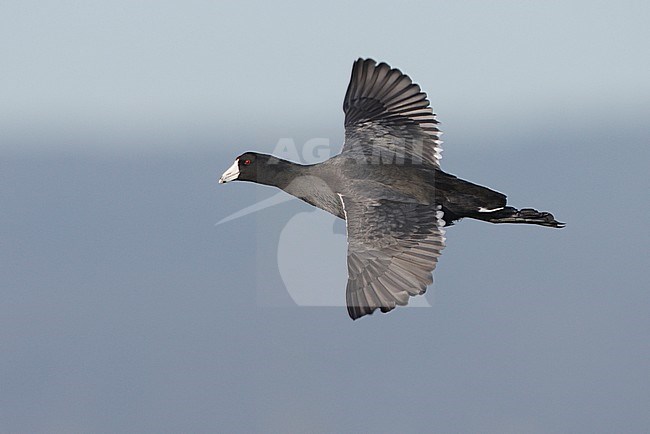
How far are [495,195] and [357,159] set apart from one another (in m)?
1.71

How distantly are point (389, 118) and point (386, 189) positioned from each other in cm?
152

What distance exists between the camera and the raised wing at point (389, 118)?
49.8ft

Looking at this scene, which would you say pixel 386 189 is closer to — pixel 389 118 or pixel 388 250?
pixel 388 250

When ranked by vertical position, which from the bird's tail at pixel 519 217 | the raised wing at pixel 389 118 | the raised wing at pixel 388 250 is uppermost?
the raised wing at pixel 389 118

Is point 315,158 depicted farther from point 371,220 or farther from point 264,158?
point 371,220

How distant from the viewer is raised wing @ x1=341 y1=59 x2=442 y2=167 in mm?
15164

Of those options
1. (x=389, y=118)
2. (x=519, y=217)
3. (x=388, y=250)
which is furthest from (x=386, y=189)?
(x=519, y=217)

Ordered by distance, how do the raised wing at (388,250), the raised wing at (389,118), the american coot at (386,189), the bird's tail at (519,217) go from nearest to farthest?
the raised wing at (388,250)
the american coot at (386,189)
the bird's tail at (519,217)
the raised wing at (389,118)

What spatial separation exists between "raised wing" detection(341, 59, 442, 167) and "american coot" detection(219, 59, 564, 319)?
A: 1 centimetres

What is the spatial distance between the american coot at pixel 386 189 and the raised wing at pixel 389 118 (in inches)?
0.5

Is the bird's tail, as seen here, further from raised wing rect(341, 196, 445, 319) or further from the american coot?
raised wing rect(341, 196, 445, 319)

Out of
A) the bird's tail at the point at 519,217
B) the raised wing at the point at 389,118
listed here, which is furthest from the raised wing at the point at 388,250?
the raised wing at the point at 389,118

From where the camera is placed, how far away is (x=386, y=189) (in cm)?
1413

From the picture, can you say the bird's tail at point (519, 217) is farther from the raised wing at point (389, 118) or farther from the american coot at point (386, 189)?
the raised wing at point (389, 118)
